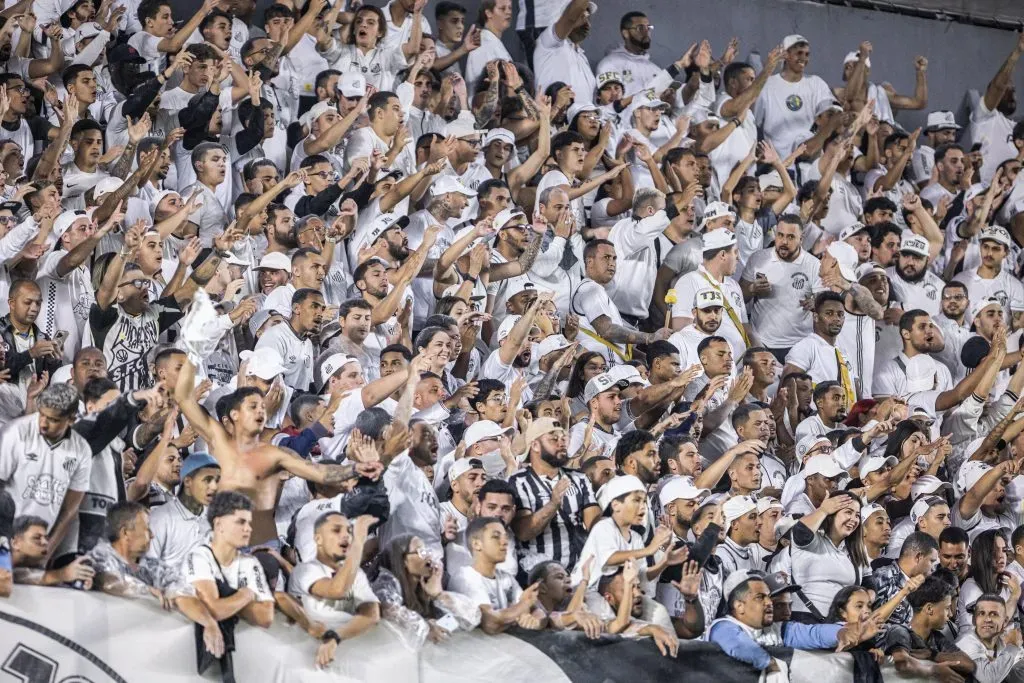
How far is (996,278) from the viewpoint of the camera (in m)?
16.1

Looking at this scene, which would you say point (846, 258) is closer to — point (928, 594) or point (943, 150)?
point (943, 150)

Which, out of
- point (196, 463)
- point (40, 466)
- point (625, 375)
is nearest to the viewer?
point (40, 466)

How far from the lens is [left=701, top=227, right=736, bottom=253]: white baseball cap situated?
14.6 m

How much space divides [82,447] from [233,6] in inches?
200

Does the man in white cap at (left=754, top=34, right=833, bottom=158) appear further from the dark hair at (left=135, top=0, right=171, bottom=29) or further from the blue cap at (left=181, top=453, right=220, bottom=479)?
the blue cap at (left=181, top=453, right=220, bottom=479)

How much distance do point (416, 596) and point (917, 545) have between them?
11.5 ft

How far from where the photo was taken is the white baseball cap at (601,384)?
13.1m

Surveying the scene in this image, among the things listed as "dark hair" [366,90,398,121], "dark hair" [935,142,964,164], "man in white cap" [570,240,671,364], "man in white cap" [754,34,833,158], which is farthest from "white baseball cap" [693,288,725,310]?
"dark hair" [935,142,964,164]

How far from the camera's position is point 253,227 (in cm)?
1308

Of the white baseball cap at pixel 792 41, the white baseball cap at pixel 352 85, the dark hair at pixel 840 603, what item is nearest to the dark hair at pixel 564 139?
the white baseball cap at pixel 352 85

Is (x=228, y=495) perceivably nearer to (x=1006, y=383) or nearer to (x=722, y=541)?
(x=722, y=541)

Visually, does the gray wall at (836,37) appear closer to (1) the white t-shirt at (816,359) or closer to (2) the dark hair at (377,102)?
(2) the dark hair at (377,102)

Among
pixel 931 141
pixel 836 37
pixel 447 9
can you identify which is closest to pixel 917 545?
pixel 447 9

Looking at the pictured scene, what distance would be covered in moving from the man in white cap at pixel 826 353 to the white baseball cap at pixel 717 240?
0.78 metres
